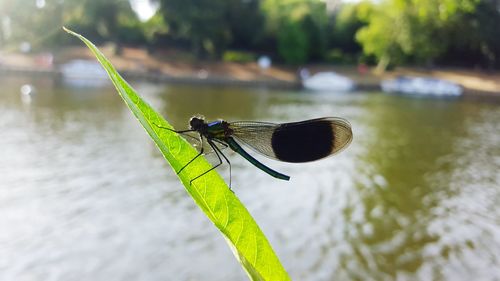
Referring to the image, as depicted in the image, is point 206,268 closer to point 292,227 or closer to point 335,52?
point 292,227

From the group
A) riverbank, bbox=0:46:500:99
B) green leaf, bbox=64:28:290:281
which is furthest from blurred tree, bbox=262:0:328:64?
green leaf, bbox=64:28:290:281

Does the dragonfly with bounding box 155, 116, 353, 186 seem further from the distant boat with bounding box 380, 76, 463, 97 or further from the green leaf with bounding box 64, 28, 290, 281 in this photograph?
the distant boat with bounding box 380, 76, 463, 97

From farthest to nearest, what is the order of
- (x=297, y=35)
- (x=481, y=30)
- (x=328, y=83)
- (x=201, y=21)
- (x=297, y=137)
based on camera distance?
1. (x=297, y=35)
2. (x=481, y=30)
3. (x=201, y=21)
4. (x=328, y=83)
5. (x=297, y=137)

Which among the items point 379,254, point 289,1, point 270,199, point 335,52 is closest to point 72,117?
point 270,199

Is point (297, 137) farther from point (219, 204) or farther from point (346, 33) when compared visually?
point (346, 33)

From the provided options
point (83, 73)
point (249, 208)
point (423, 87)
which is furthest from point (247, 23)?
point (249, 208)
